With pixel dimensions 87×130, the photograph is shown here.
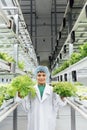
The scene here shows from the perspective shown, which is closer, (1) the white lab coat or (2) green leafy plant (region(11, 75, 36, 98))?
(2) green leafy plant (region(11, 75, 36, 98))

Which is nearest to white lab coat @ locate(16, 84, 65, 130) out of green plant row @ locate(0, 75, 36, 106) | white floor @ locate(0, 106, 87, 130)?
green plant row @ locate(0, 75, 36, 106)

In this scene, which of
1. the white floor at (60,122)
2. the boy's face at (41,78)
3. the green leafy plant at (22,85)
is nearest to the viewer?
the green leafy plant at (22,85)

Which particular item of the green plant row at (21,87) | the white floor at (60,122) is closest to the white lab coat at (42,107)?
the green plant row at (21,87)

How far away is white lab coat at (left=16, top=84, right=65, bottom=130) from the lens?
3.29 meters

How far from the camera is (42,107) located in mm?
3311

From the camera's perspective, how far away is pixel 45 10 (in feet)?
46.7

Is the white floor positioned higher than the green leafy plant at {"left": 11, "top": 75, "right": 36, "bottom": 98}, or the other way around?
the green leafy plant at {"left": 11, "top": 75, "right": 36, "bottom": 98}

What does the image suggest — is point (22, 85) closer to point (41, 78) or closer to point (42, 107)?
point (41, 78)

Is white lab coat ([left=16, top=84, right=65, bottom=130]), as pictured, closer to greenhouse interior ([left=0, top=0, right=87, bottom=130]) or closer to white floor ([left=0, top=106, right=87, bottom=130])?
greenhouse interior ([left=0, top=0, right=87, bottom=130])

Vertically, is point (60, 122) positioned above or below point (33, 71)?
below

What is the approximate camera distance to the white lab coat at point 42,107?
329cm

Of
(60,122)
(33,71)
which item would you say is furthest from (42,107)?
(33,71)

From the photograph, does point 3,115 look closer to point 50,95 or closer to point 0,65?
point 0,65

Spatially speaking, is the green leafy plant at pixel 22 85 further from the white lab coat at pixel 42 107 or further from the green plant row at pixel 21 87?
the white lab coat at pixel 42 107
